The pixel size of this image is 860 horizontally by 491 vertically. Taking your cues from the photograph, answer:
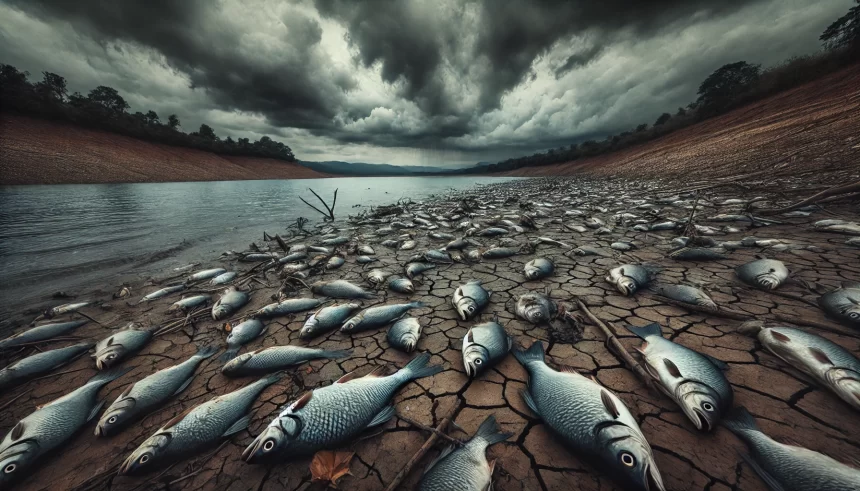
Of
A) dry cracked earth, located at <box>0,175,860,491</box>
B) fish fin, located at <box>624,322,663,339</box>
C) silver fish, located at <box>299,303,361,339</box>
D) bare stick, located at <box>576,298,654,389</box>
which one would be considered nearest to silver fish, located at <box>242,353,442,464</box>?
dry cracked earth, located at <box>0,175,860,491</box>

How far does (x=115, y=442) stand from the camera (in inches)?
77.0

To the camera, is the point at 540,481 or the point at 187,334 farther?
the point at 187,334

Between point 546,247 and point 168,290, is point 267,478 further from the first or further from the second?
point 546,247

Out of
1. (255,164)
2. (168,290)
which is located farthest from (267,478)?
(255,164)

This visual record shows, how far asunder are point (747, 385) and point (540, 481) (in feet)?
5.84

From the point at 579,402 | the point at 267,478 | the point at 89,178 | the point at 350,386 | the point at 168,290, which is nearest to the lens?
the point at 267,478

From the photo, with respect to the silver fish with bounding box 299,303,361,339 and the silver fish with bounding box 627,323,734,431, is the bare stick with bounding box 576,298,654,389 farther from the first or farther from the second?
the silver fish with bounding box 299,303,361,339

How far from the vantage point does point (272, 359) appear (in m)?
2.57

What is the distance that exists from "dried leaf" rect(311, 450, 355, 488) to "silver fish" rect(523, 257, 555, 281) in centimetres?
327

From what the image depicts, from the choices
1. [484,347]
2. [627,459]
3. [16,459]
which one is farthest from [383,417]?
[16,459]

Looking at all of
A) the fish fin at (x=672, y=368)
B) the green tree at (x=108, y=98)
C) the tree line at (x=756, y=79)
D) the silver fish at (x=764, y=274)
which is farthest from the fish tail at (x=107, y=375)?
the green tree at (x=108, y=98)

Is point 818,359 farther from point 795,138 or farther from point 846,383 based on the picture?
point 795,138

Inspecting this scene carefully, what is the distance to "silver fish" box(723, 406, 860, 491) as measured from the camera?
127cm

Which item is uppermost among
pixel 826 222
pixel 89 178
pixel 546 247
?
pixel 89 178
